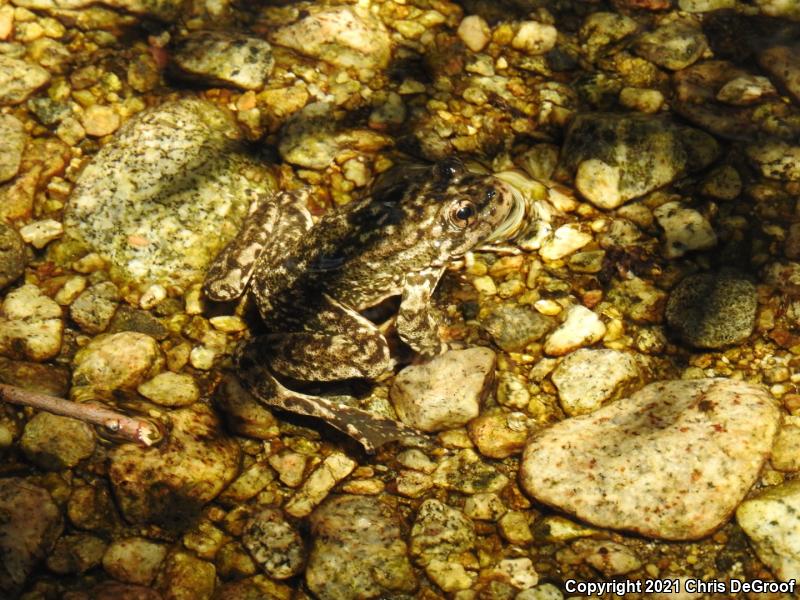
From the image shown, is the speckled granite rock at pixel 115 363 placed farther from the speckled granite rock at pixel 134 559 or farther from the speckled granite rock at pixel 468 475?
the speckled granite rock at pixel 468 475

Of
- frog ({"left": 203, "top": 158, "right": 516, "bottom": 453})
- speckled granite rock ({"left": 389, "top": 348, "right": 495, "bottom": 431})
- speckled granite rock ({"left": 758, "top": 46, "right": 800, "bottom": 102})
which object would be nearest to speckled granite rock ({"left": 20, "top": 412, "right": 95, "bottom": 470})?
frog ({"left": 203, "top": 158, "right": 516, "bottom": 453})

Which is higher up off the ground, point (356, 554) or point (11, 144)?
point (11, 144)

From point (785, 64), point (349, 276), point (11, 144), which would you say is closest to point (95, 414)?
point (349, 276)

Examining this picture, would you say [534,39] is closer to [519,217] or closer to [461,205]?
[519,217]

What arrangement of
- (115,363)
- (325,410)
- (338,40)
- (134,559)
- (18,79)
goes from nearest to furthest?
1. (134,559)
2. (325,410)
3. (115,363)
4. (18,79)
5. (338,40)

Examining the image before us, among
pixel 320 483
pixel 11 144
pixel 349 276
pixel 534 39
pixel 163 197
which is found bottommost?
pixel 320 483

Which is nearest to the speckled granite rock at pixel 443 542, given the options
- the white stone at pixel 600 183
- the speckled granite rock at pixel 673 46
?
the white stone at pixel 600 183

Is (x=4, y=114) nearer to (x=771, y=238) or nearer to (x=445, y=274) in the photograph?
(x=445, y=274)

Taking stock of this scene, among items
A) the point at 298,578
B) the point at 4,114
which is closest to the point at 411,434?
the point at 298,578

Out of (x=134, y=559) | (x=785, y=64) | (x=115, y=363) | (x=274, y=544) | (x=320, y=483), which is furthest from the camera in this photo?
(x=785, y=64)
